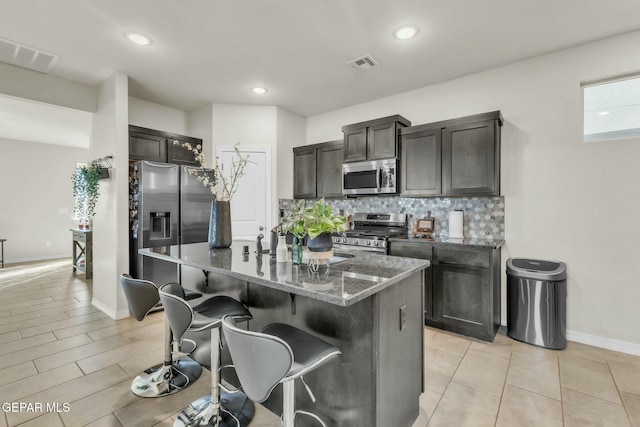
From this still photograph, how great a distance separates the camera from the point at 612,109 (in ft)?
9.40

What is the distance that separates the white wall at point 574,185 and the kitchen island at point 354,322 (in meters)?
2.11

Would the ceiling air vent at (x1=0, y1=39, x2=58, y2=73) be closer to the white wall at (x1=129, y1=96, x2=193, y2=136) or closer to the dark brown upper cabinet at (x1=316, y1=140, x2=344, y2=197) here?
the white wall at (x1=129, y1=96, x2=193, y2=136)

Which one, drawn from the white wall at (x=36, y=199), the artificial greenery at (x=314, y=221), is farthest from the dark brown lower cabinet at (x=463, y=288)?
the white wall at (x=36, y=199)

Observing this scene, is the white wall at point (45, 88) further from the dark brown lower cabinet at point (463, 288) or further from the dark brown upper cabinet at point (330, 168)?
the dark brown lower cabinet at point (463, 288)

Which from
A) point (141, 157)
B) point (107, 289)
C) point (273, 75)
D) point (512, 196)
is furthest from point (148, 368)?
point (512, 196)

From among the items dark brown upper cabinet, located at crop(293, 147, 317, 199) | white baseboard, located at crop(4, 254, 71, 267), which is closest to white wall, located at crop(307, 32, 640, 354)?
dark brown upper cabinet, located at crop(293, 147, 317, 199)

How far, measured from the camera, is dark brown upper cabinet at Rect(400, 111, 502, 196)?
3.07 m

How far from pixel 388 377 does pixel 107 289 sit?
3.74 m

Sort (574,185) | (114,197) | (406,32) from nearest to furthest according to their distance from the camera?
1. (406,32)
2. (574,185)
3. (114,197)

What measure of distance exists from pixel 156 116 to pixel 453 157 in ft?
14.0

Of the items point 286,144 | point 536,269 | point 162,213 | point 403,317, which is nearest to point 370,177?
point 286,144

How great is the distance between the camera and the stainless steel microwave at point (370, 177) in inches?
147

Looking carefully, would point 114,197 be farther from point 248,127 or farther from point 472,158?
point 472,158

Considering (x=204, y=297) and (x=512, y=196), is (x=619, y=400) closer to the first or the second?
(x=512, y=196)
